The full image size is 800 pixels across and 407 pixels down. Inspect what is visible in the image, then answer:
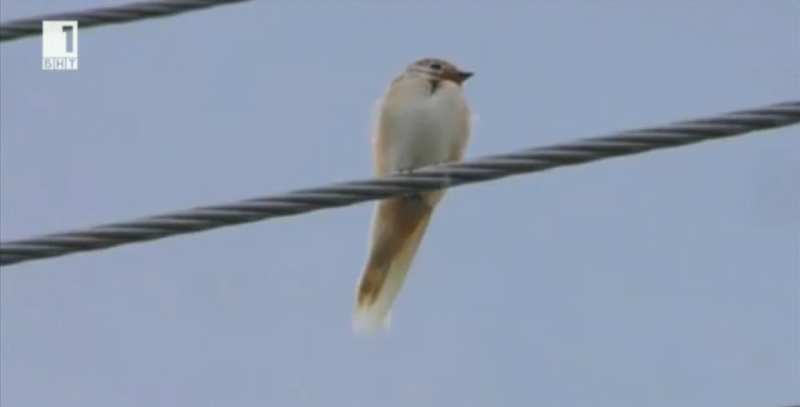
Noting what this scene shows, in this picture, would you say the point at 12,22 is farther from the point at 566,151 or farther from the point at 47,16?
the point at 566,151

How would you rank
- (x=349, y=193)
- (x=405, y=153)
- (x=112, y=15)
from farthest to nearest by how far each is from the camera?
(x=405, y=153) → (x=112, y=15) → (x=349, y=193)

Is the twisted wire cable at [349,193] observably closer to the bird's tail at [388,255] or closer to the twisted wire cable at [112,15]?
the twisted wire cable at [112,15]

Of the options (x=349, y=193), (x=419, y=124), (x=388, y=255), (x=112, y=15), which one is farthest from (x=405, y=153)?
(x=349, y=193)

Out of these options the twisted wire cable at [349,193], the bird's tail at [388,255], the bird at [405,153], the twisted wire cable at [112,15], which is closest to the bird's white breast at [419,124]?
the bird at [405,153]

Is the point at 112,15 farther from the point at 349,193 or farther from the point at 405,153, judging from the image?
the point at 405,153

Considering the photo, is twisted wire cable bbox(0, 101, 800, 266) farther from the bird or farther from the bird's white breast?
the bird's white breast

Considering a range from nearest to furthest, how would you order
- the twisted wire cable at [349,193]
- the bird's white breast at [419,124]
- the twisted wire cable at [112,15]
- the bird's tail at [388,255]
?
the twisted wire cable at [349,193]
the twisted wire cable at [112,15]
the bird's tail at [388,255]
the bird's white breast at [419,124]

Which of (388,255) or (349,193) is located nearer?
(349,193)
